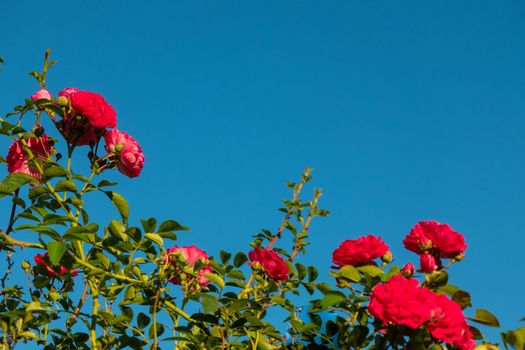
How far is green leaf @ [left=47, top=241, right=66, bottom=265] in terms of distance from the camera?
6.20 feet

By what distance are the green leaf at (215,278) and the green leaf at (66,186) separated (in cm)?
54

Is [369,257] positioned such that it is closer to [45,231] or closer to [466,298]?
[466,298]

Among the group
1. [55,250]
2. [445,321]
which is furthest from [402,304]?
[55,250]

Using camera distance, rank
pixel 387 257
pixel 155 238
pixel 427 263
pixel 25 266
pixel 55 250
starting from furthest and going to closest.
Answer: pixel 25 266 < pixel 387 257 < pixel 155 238 < pixel 427 263 < pixel 55 250

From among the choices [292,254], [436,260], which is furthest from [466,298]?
[292,254]

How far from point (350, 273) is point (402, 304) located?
1.24ft

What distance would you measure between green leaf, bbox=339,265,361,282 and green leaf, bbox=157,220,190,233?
55cm

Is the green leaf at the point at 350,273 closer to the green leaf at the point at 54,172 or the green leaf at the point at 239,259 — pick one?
the green leaf at the point at 239,259

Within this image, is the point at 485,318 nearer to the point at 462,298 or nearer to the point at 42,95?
the point at 462,298

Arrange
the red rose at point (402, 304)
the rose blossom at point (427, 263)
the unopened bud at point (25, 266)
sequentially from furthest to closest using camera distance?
the unopened bud at point (25, 266), the rose blossom at point (427, 263), the red rose at point (402, 304)

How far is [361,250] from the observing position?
222 cm

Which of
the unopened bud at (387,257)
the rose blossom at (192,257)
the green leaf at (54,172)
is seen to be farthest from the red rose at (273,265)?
the green leaf at (54,172)

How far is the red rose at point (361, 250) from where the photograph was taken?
2.22m

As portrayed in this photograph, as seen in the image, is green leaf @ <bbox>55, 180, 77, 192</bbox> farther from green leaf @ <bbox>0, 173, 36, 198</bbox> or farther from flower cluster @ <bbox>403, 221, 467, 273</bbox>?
flower cluster @ <bbox>403, 221, 467, 273</bbox>
